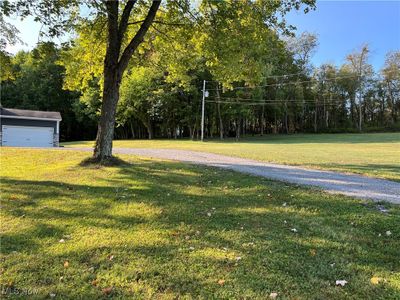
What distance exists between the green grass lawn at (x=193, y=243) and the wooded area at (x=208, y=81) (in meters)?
5.48

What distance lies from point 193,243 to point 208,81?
4080 centimetres

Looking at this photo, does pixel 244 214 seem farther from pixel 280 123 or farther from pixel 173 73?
pixel 280 123

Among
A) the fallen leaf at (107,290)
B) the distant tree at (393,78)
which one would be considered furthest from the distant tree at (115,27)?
the distant tree at (393,78)

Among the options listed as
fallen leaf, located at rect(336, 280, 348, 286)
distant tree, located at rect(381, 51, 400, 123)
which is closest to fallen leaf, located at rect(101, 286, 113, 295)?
fallen leaf, located at rect(336, 280, 348, 286)

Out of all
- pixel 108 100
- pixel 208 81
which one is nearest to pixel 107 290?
pixel 108 100

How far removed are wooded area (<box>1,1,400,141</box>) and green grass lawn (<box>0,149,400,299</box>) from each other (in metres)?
5.48

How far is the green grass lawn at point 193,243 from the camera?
11.1 feet

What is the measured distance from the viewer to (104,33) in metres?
13.2

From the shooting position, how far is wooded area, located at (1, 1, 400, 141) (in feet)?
39.4

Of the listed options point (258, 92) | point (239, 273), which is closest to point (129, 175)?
point (239, 273)

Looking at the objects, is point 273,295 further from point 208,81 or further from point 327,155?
point 208,81

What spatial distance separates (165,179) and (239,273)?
17.3ft

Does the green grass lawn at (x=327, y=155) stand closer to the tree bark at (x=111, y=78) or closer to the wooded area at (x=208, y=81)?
the wooded area at (x=208, y=81)

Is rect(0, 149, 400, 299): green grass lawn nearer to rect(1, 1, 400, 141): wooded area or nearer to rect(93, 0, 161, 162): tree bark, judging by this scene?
rect(93, 0, 161, 162): tree bark
